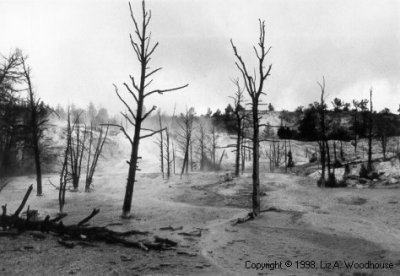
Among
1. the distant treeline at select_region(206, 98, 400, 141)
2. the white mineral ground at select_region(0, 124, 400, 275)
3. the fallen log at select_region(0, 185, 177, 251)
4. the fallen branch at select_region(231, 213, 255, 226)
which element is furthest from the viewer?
the distant treeline at select_region(206, 98, 400, 141)

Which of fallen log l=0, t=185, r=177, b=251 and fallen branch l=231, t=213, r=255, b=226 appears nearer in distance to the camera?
fallen log l=0, t=185, r=177, b=251

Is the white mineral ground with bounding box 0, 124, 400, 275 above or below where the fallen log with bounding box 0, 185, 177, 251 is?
below

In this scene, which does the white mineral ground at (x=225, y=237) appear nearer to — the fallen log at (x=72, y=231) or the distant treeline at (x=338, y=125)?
the fallen log at (x=72, y=231)

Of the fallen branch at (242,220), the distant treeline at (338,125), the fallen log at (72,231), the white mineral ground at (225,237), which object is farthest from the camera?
the distant treeline at (338,125)

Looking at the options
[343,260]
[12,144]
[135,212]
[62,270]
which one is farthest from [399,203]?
[12,144]

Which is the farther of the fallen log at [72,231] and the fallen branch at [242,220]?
the fallen branch at [242,220]

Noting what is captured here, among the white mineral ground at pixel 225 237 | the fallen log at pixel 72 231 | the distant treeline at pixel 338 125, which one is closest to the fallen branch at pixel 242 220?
the white mineral ground at pixel 225 237

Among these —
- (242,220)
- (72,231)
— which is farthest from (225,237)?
(72,231)

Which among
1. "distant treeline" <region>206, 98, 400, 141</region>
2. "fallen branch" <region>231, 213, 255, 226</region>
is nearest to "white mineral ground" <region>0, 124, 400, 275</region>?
"fallen branch" <region>231, 213, 255, 226</region>

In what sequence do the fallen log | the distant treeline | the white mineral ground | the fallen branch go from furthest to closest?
the distant treeline → the fallen branch → the fallen log → the white mineral ground

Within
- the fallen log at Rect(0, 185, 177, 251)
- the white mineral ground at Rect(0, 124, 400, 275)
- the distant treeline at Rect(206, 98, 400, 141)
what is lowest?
the white mineral ground at Rect(0, 124, 400, 275)

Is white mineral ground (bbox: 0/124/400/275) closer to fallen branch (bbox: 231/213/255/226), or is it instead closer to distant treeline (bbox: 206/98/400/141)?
fallen branch (bbox: 231/213/255/226)

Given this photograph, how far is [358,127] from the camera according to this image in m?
73.3

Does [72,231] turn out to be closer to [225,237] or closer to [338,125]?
[225,237]
